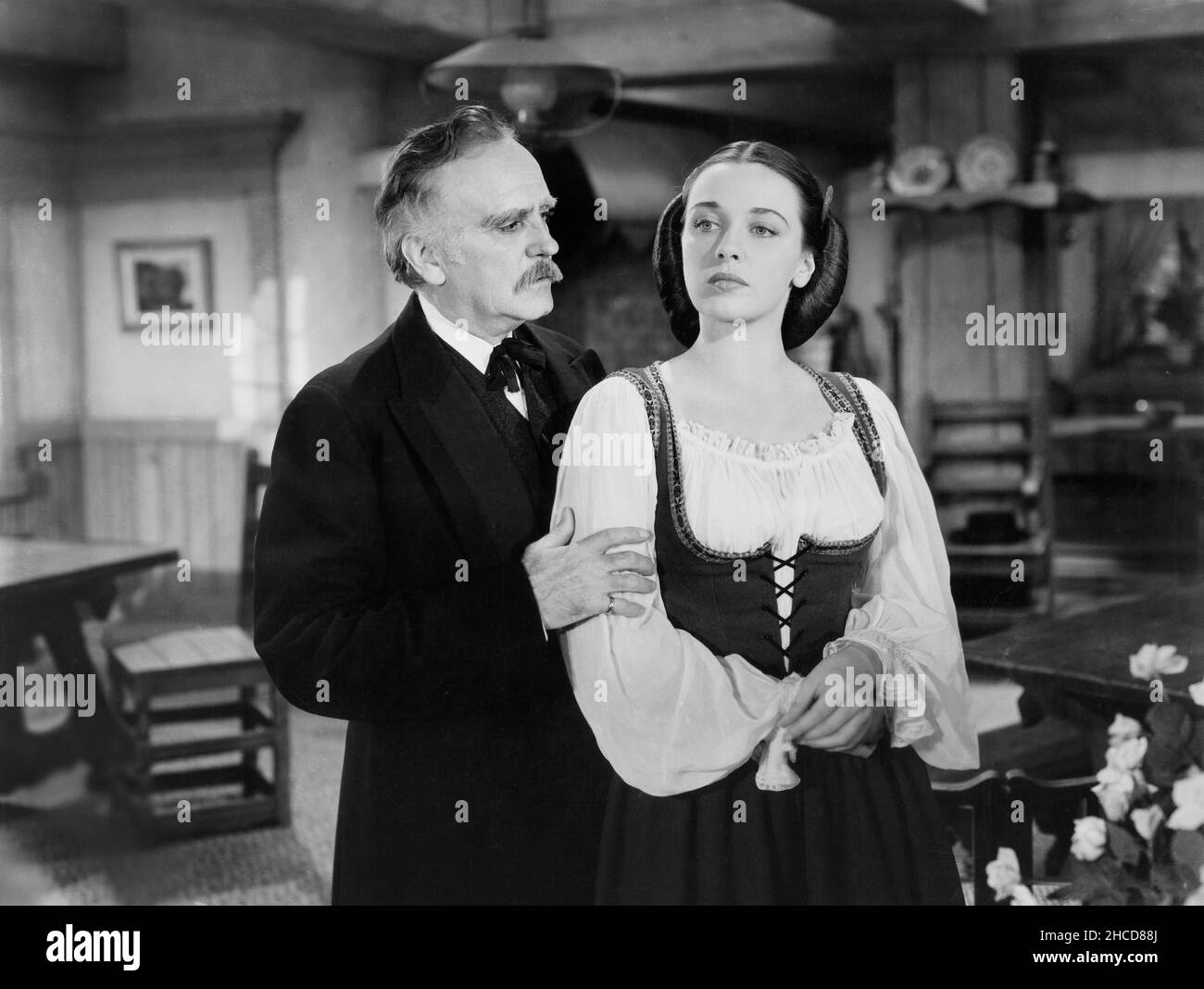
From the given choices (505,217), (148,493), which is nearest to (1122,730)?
(505,217)

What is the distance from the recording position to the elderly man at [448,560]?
6.43 feet

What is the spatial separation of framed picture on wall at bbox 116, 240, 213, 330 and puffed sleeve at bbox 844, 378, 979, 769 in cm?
119

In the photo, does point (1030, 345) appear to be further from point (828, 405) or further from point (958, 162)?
point (828, 405)

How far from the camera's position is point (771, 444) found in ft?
6.47

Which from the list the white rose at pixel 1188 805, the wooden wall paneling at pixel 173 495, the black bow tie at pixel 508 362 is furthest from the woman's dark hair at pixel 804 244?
the white rose at pixel 1188 805

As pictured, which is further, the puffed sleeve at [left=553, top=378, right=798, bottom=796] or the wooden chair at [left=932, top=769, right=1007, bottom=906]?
the wooden chair at [left=932, top=769, right=1007, bottom=906]

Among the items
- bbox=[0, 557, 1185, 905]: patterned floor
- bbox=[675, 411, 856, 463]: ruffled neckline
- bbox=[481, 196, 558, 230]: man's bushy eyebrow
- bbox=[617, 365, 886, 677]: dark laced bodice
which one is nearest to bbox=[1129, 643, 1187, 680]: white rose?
bbox=[0, 557, 1185, 905]: patterned floor

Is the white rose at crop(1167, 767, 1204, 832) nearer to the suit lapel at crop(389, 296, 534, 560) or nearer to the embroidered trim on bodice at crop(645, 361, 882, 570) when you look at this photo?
the embroidered trim on bodice at crop(645, 361, 882, 570)

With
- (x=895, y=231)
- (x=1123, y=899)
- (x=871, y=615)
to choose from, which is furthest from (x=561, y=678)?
(x=1123, y=899)

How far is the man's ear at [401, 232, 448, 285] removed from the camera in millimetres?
2025

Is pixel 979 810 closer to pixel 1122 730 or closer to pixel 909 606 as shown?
pixel 1122 730

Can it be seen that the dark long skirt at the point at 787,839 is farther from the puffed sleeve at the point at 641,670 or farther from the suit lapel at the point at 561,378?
the suit lapel at the point at 561,378

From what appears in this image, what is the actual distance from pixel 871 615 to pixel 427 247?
0.91 metres

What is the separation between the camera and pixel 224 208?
91.7 inches
